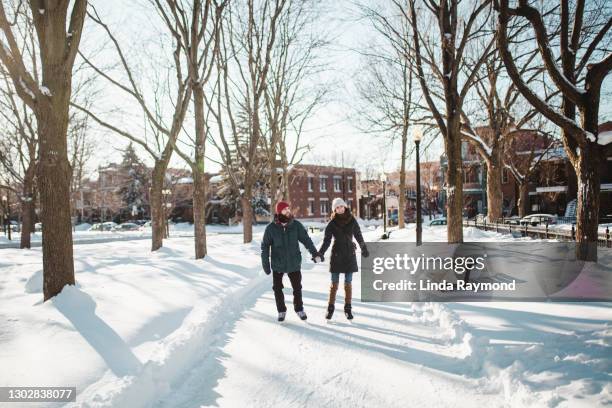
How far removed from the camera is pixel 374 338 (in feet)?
15.4

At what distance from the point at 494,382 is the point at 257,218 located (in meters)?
47.1

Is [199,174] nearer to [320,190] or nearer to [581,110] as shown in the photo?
[581,110]

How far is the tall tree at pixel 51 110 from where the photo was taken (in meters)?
5.96

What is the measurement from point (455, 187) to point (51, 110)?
28.2 ft

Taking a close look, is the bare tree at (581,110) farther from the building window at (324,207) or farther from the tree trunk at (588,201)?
the building window at (324,207)

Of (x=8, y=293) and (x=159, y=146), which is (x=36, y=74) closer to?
(x=159, y=146)

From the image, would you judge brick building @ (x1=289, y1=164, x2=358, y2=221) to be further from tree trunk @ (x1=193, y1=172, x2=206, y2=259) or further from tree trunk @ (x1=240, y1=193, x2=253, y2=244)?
tree trunk @ (x1=193, y1=172, x2=206, y2=259)

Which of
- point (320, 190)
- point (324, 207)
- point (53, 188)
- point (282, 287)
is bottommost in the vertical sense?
point (282, 287)

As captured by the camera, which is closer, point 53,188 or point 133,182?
point 53,188

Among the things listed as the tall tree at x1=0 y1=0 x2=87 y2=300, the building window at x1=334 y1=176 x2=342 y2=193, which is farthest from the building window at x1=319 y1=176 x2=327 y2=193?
the tall tree at x1=0 y1=0 x2=87 y2=300

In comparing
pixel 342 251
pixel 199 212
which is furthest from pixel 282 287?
pixel 199 212

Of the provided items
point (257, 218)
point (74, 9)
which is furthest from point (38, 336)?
point (257, 218)

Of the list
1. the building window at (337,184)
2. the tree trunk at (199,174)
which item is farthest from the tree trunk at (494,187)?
the building window at (337,184)

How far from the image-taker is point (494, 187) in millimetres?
19688
